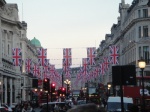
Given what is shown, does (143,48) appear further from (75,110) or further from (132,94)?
(75,110)

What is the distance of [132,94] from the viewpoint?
138 feet

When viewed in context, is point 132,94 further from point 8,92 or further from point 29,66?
point 8,92

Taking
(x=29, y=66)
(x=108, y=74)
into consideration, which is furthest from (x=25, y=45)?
(x=29, y=66)

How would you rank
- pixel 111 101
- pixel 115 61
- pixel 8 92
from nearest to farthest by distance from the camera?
1. pixel 111 101
2. pixel 115 61
3. pixel 8 92

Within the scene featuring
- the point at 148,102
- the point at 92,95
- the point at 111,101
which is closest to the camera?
the point at 111,101

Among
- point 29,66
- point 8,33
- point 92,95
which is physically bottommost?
point 92,95

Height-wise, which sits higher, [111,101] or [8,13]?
[8,13]

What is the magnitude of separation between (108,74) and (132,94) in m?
80.5

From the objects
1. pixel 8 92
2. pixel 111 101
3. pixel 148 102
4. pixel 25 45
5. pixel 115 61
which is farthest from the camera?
pixel 25 45

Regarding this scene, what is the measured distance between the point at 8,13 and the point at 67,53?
35.4 metres

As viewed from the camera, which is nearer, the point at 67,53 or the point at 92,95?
the point at 67,53

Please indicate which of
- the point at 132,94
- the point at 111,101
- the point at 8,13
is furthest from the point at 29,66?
the point at 111,101

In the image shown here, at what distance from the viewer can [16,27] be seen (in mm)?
96062

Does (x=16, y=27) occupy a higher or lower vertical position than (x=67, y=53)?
higher
